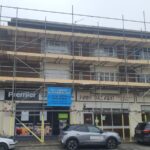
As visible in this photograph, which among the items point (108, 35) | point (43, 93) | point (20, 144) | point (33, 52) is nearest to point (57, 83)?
point (43, 93)

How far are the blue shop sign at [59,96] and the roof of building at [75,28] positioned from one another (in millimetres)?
5163

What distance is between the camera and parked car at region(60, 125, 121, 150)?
58.1 feet

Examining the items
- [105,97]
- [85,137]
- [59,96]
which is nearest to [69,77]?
[59,96]

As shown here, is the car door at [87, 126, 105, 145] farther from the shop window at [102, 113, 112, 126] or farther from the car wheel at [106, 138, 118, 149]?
the shop window at [102, 113, 112, 126]

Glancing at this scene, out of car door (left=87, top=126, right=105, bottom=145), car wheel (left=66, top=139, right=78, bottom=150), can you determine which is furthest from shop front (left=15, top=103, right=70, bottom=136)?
car wheel (left=66, top=139, right=78, bottom=150)

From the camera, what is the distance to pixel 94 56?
2484cm

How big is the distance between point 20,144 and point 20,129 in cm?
223

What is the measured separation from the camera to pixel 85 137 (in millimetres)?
18094

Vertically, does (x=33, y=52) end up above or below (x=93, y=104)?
above

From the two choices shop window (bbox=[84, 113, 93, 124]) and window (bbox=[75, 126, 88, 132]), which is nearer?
window (bbox=[75, 126, 88, 132])

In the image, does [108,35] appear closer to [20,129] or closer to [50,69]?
[50,69]

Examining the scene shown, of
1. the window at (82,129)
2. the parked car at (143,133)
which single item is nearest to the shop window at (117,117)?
the parked car at (143,133)

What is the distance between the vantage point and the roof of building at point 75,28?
2391 cm

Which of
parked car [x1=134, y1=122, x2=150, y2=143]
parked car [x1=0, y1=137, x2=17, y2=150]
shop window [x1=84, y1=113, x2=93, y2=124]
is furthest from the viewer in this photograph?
shop window [x1=84, y1=113, x2=93, y2=124]
